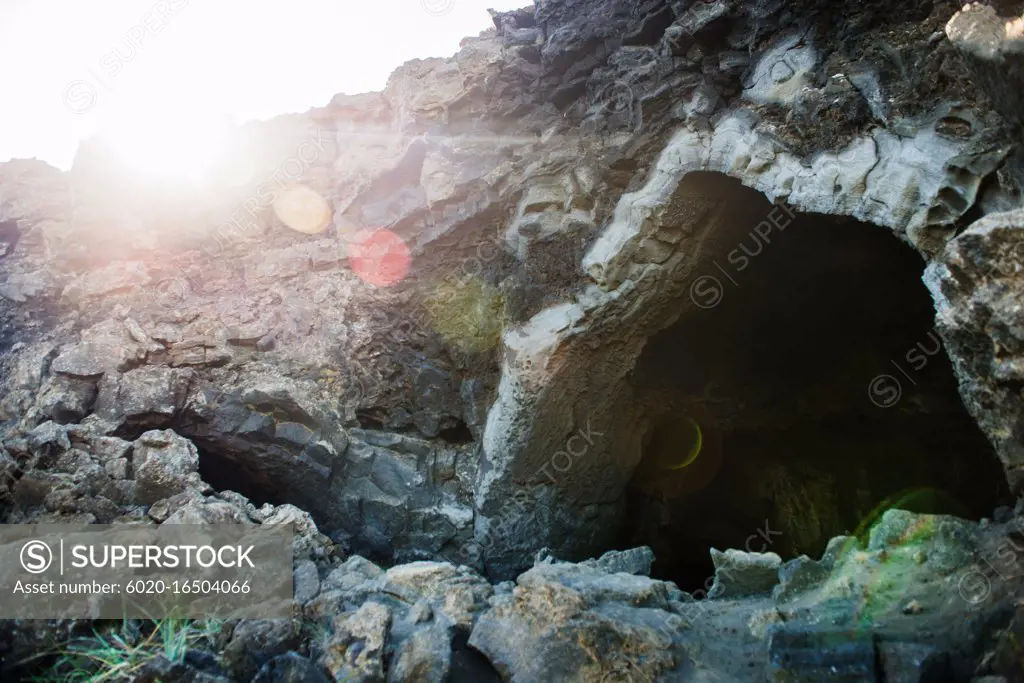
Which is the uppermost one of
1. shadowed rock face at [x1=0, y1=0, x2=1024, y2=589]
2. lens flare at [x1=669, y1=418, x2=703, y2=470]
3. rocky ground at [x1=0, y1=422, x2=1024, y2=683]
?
shadowed rock face at [x1=0, y1=0, x2=1024, y2=589]

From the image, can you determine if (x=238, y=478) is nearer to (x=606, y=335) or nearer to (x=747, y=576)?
(x=606, y=335)

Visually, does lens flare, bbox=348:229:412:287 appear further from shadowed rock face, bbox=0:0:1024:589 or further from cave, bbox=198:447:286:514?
cave, bbox=198:447:286:514

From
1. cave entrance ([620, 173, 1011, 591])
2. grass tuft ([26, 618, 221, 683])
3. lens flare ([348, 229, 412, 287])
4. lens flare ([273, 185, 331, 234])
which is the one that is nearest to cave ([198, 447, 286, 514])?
lens flare ([348, 229, 412, 287])

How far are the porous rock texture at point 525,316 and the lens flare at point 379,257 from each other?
0.10 metres

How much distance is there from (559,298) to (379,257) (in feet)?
9.85

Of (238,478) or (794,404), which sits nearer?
(238,478)

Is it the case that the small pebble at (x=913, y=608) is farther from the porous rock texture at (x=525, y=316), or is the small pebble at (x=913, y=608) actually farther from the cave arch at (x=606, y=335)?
the cave arch at (x=606, y=335)

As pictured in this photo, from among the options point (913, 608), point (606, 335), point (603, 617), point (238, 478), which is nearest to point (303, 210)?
point (238, 478)

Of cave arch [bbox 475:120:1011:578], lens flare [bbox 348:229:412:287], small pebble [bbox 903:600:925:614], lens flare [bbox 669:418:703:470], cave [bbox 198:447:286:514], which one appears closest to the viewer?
small pebble [bbox 903:600:925:614]

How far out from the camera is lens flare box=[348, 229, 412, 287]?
8.76 meters

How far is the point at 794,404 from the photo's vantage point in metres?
8.55

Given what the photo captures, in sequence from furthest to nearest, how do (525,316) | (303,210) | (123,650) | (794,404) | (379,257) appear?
(303,210) < (379,257) < (794,404) < (525,316) < (123,650)

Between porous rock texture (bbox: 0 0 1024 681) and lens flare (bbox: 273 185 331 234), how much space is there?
152 millimetres

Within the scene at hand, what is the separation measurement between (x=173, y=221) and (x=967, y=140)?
9300 millimetres
